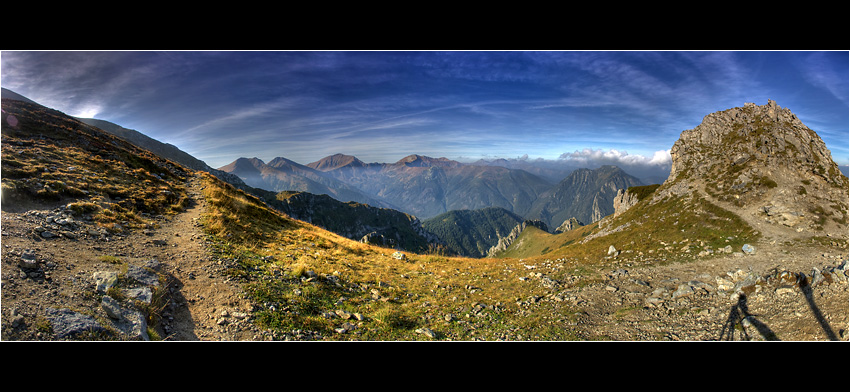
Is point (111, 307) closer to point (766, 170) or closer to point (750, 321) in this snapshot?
point (750, 321)

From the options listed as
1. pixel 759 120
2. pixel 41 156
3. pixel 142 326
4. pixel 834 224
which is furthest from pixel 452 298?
pixel 759 120

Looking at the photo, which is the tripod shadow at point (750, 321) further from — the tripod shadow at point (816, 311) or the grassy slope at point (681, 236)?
the grassy slope at point (681, 236)

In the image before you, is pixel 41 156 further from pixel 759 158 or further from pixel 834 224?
pixel 759 158

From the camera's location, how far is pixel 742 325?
695cm

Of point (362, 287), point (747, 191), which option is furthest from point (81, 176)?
point (747, 191)

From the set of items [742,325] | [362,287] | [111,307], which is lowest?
[742,325]

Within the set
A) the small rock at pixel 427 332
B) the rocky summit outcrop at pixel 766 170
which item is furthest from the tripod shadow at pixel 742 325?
the rocky summit outcrop at pixel 766 170

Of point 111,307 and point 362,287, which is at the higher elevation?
point 111,307

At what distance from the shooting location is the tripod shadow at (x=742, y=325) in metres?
6.57

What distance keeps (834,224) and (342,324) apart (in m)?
27.6

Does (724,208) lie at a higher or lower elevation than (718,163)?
lower

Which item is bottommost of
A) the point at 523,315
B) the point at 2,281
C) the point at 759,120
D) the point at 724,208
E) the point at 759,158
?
the point at 523,315

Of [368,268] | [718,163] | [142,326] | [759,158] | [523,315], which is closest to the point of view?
[142,326]

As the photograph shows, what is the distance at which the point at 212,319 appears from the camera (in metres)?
6.00
